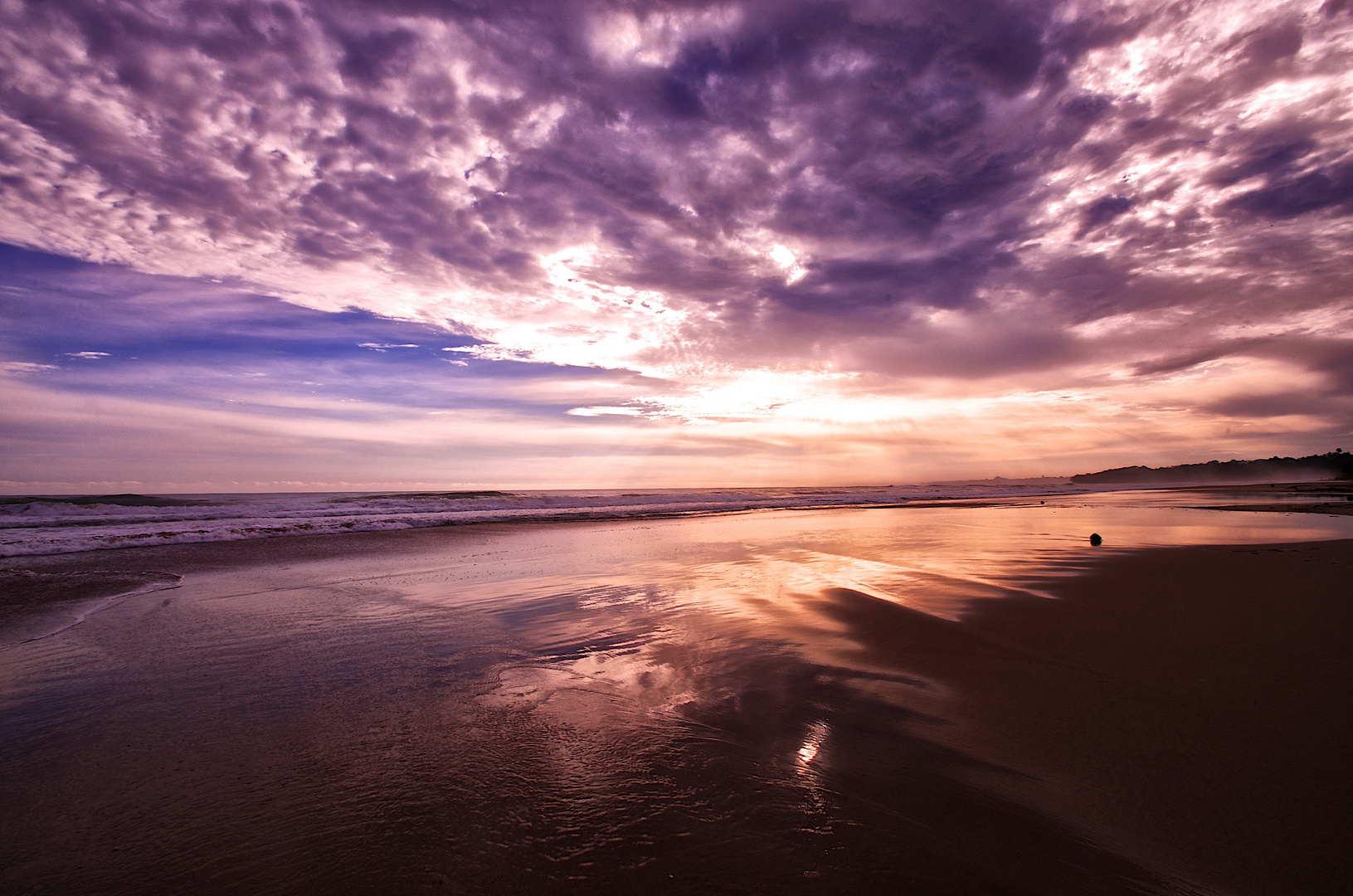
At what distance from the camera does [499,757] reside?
12.4 ft

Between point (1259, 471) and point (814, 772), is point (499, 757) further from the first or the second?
point (1259, 471)

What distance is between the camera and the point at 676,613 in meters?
8.08

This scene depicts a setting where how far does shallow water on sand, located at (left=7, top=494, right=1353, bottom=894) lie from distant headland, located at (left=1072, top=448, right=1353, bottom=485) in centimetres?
9273

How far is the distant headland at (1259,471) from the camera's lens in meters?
76.8

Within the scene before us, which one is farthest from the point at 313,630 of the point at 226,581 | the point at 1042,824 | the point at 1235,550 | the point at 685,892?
the point at 1235,550

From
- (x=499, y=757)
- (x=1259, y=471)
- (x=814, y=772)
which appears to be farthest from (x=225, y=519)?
(x=1259, y=471)

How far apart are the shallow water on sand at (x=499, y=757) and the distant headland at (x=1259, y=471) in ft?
304

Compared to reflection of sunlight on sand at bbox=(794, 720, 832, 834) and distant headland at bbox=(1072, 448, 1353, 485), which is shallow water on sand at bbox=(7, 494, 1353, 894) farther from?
distant headland at bbox=(1072, 448, 1353, 485)

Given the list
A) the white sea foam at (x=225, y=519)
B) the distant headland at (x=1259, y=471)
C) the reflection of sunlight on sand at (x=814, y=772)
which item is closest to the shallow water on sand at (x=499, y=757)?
the reflection of sunlight on sand at (x=814, y=772)

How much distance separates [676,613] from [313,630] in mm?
4822

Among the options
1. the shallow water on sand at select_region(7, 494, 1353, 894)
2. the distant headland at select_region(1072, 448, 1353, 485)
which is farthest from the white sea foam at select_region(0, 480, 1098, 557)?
the distant headland at select_region(1072, 448, 1353, 485)

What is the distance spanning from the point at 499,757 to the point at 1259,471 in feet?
454

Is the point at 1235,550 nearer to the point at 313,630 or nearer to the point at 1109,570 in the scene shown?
the point at 1109,570

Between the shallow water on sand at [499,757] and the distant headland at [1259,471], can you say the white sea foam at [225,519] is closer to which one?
the shallow water on sand at [499,757]
